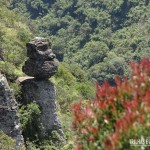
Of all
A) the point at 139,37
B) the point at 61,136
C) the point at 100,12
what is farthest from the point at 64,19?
the point at 61,136

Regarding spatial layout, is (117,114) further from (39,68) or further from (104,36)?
(104,36)

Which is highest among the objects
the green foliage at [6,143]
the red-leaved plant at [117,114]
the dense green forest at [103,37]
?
the red-leaved plant at [117,114]

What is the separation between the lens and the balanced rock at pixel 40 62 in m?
33.8

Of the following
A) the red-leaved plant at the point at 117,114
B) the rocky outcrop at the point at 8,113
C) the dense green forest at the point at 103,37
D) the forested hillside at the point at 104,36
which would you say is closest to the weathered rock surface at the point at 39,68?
the rocky outcrop at the point at 8,113

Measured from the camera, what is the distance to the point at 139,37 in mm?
168625

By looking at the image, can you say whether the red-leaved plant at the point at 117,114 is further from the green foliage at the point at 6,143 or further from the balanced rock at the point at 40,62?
the balanced rock at the point at 40,62

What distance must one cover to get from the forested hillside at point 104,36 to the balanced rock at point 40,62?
10861 cm

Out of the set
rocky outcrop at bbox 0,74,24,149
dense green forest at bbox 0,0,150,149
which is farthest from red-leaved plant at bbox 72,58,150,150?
dense green forest at bbox 0,0,150,149

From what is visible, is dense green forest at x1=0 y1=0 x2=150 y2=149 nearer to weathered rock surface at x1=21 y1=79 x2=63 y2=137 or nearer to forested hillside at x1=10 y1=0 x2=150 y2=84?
forested hillside at x1=10 y1=0 x2=150 y2=84

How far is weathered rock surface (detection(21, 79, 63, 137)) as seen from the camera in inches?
1336

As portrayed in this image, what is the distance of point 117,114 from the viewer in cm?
876

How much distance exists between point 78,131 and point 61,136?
26.0 metres

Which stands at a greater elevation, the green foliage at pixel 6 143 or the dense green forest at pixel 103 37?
the green foliage at pixel 6 143

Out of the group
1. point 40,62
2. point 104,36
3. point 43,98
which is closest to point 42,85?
point 43,98
